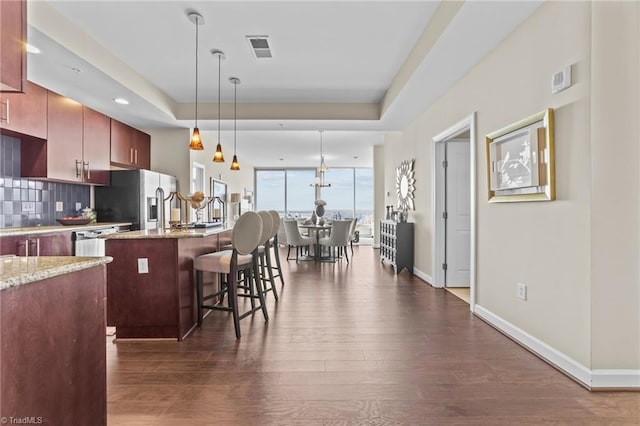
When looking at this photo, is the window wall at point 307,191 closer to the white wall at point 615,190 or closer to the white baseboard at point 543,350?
the white baseboard at point 543,350

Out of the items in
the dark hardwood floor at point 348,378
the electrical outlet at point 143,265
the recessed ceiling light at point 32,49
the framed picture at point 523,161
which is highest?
the recessed ceiling light at point 32,49

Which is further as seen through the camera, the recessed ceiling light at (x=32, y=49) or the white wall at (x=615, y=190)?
the recessed ceiling light at (x=32, y=49)

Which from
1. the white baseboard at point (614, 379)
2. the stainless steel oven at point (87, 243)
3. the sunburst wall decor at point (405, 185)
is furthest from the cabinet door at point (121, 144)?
the white baseboard at point (614, 379)

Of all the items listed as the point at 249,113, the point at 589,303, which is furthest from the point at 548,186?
the point at 249,113

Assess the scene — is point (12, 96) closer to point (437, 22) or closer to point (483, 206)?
point (437, 22)

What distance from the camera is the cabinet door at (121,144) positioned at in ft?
16.3

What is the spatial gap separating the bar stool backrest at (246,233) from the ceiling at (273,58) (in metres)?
1.84

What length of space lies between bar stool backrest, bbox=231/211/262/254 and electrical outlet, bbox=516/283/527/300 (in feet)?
7.30

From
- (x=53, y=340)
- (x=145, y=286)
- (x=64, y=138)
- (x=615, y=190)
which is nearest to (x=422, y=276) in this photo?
(x=615, y=190)

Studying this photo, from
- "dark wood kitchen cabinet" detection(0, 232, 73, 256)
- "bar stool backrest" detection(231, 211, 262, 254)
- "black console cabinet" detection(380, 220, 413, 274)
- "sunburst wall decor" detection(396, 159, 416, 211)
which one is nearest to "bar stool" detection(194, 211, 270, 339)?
"bar stool backrest" detection(231, 211, 262, 254)

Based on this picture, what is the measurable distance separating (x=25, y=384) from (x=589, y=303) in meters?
2.68

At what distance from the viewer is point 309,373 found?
219cm

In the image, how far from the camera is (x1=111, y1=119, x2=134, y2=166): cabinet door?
16.3 ft

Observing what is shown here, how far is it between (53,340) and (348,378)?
5.15 ft
